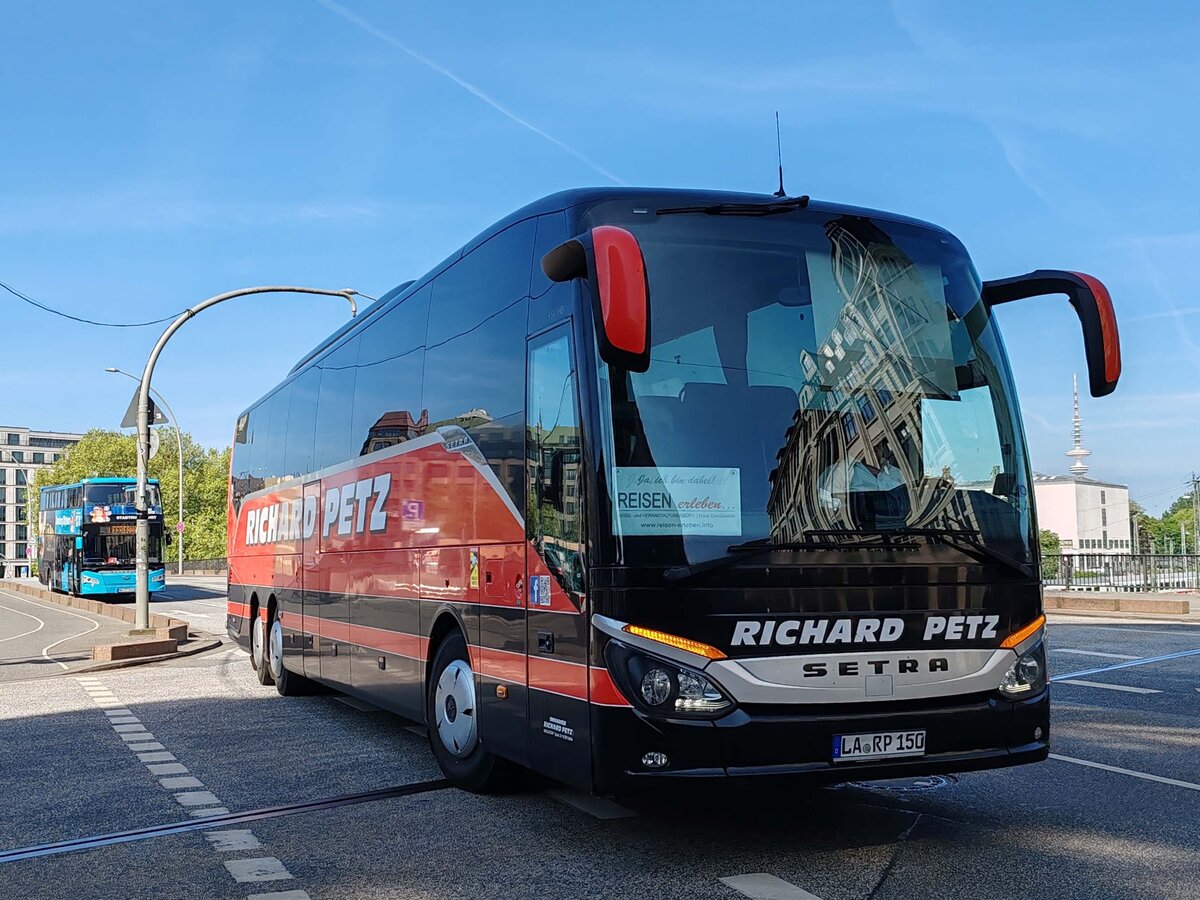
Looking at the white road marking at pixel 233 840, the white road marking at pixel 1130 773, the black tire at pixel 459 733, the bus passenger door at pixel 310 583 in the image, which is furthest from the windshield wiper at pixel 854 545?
the bus passenger door at pixel 310 583

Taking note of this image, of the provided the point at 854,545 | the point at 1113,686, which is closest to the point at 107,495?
the point at 1113,686

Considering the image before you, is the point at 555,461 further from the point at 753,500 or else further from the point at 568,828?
the point at 568,828

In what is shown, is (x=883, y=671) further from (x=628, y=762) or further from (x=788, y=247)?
(x=788, y=247)

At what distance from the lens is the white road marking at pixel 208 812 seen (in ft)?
24.7

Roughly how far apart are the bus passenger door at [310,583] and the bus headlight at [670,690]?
6535 millimetres

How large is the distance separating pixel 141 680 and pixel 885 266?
12.2m

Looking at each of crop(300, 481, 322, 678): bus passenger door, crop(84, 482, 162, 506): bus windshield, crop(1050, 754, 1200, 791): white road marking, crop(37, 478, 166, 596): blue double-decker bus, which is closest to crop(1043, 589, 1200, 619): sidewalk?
crop(1050, 754, 1200, 791): white road marking

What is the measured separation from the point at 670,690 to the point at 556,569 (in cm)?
99

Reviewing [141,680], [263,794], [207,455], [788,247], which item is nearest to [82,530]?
[141,680]

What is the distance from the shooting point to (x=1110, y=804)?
746 centimetres

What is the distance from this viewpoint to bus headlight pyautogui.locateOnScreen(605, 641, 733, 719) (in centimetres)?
584

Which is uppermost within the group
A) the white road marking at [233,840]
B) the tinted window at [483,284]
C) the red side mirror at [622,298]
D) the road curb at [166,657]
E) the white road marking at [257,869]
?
the tinted window at [483,284]

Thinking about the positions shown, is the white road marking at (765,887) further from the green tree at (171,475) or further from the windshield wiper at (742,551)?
the green tree at (171,475)

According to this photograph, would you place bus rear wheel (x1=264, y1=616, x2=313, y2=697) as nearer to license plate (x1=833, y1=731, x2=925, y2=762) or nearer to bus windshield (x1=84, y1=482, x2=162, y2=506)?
license plate (x1=833, y1=731, x2=925, y2=762)
